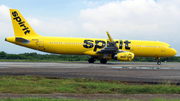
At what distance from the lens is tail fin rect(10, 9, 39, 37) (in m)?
28.1

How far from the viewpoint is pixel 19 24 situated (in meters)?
28.2

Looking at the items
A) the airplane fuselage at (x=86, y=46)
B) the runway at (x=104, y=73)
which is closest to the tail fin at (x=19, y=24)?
the airplane fuselage at (x=86, y=46)

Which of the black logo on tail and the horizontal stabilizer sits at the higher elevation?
the black logo on tail

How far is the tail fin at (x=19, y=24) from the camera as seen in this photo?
28094 mm

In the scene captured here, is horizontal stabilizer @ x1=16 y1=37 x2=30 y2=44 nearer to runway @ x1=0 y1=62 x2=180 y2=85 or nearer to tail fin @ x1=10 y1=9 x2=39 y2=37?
tail fin @ x1=10 y1=9 x2=39 y2=37

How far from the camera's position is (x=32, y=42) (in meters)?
27.8

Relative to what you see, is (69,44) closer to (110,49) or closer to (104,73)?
(110,49)

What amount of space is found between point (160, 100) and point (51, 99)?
3.53m

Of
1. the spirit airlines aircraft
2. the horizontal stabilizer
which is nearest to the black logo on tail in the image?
the spirit airlines aircraft

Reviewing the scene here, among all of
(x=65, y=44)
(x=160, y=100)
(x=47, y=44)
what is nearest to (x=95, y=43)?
(x=65, y=44)

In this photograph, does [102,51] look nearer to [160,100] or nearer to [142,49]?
[142,49]

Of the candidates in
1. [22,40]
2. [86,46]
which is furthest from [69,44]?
[22,40]

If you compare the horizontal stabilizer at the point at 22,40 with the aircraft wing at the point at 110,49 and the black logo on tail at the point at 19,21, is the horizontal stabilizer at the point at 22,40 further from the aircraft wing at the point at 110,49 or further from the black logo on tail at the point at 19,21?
the aircraft wing at the point at 110,49

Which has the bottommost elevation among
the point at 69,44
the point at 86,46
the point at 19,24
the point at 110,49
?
the point at 110,49
